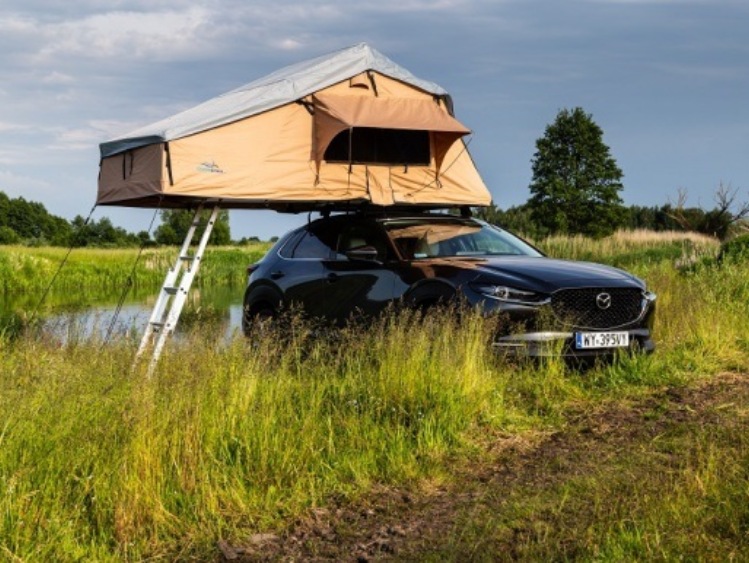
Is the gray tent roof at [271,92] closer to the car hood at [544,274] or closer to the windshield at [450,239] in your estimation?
the windshield at [450,239]

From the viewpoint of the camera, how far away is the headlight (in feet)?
27.5

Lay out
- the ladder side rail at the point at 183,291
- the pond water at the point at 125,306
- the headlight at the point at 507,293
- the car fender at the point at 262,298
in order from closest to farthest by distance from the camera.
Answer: the headlight at the point at 507,293, the ladder side rail at the point at 183,291, the car fender at the point at 262,298, the pond water at the point at 125,306

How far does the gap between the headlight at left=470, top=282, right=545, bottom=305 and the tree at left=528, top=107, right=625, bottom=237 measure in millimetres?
55742

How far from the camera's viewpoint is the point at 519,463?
21.6 ft

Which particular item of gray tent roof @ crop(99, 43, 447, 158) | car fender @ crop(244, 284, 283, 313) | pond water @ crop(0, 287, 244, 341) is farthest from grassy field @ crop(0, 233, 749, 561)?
pond water @ crop(0, 287, 244, 341)

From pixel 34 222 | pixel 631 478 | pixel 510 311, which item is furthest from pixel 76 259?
pixel 34 222

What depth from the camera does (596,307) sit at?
28.8 ft

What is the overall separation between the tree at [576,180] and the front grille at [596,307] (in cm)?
5487

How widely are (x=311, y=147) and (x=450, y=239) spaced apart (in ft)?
6.34

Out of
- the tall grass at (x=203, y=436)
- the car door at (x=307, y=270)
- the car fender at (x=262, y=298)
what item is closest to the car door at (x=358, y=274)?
the car door at (x=307, y=270)

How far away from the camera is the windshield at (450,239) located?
373 inches

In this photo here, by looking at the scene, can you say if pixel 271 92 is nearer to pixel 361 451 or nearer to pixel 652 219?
pixel 361 451

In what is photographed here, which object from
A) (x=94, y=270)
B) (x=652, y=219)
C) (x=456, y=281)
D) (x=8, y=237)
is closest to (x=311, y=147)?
(x=456, y=281)

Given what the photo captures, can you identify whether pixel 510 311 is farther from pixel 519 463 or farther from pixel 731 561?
pixel 731 561
